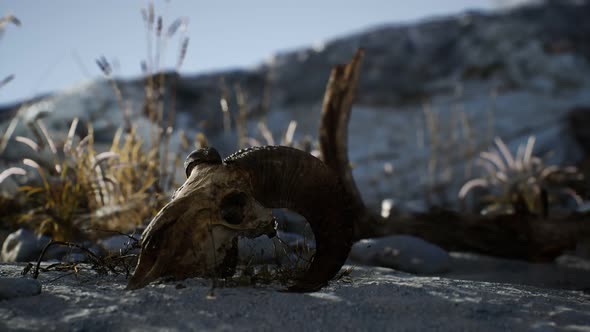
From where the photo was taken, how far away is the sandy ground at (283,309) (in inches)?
78.0

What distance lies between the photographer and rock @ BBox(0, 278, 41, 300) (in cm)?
225

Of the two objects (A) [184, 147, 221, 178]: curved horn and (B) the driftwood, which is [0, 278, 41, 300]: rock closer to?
(A) [184, 147, 221, 178]: curved horn

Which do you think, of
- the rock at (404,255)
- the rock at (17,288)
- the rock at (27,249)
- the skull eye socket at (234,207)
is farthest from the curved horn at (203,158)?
the rock at (404,255)

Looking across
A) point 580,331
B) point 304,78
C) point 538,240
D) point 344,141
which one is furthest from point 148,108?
point 304,78

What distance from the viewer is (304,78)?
14516 mm

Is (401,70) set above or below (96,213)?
above

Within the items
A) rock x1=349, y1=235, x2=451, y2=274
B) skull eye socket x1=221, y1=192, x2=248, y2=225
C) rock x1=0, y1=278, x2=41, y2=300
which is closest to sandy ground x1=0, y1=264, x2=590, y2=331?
rock x1=0, y1=278, x2=41, y2=300

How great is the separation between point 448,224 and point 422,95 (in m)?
8.91

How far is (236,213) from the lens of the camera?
2.66m

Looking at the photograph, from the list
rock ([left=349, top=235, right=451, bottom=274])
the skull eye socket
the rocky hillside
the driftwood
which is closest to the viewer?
the skull eye socket

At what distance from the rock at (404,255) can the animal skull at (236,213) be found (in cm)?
157

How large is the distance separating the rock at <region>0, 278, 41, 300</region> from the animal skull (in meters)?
0.41

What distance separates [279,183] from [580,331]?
1.51 metres

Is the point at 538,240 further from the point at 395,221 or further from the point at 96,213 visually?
the point at 96,213
